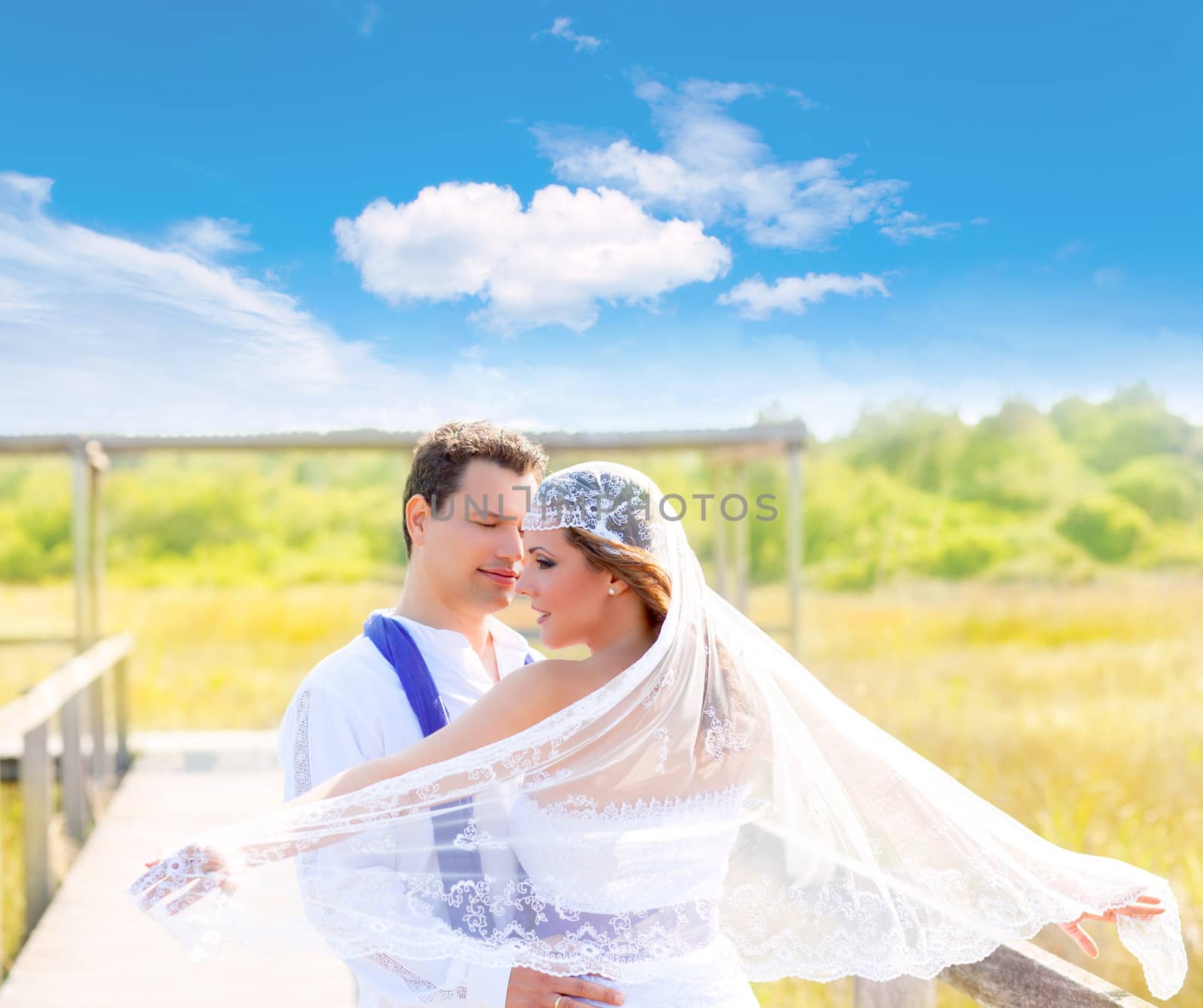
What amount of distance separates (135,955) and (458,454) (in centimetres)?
313

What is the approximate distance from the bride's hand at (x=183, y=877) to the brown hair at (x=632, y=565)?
64cm

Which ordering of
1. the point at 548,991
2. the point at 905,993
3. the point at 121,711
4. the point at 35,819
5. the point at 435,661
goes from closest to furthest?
the point at 548,991, the point at 435,661, the point at 905,993, the point at 35,819, the point at 121,711

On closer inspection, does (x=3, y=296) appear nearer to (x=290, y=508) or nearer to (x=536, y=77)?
(x=536, y=77)

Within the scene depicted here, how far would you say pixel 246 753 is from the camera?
7.03m

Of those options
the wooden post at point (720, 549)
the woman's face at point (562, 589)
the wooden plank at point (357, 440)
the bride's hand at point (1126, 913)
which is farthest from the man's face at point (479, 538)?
the wooden post at point (720, 549)

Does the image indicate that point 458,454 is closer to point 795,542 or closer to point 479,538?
point 479,538

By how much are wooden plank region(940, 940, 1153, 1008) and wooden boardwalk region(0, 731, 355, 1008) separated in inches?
88.8

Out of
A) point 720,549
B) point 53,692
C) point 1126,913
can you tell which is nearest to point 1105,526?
point 720,549

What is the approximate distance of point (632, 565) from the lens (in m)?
1.58

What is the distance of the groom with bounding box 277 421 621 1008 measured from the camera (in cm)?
151

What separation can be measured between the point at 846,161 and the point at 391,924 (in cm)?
376

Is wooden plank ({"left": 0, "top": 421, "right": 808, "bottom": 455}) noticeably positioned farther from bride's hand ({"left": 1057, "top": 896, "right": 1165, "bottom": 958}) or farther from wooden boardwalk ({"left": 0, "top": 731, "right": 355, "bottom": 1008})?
bride's hand ({"left": 1057, "top": 896, "right": 1165, "bottom": 958})

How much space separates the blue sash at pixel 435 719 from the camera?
154 centimetres

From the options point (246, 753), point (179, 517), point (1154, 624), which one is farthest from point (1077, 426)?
point (246, 753)
